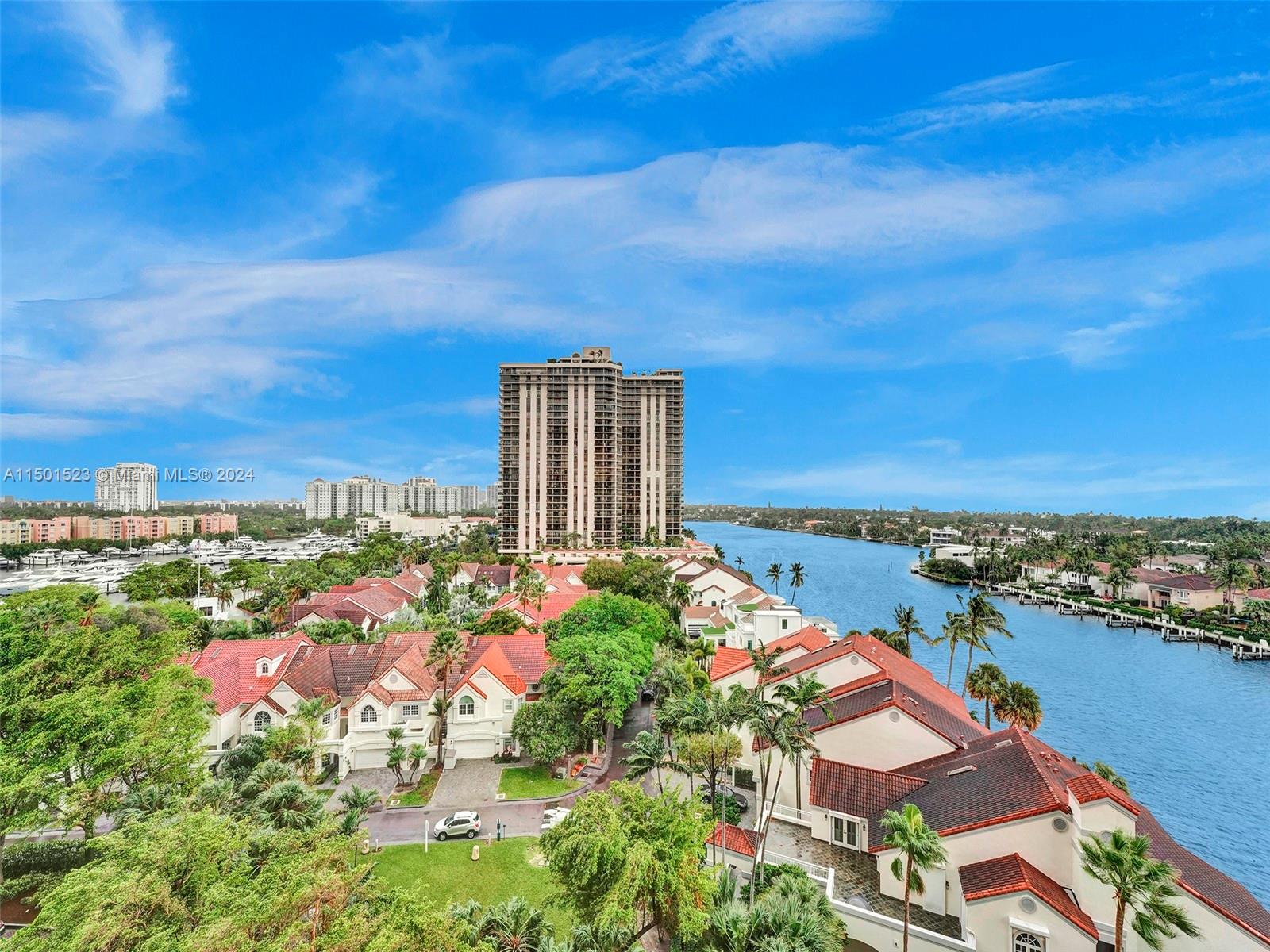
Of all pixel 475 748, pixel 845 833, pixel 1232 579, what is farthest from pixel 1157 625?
pixel 475 748

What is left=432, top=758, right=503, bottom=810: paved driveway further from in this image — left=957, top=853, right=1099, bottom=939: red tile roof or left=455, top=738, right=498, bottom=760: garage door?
left=957, top=853, right=1099, bottom=939: red tile roof

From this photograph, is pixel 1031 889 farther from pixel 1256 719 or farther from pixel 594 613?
pixel 1256 719

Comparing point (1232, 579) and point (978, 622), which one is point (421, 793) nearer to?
point (978, 622)

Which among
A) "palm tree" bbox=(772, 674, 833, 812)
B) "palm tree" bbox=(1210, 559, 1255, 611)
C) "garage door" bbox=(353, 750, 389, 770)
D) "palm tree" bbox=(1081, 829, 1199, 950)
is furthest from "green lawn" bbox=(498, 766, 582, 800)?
"palm tree" bbox=(1210, 559, 1255, 611)

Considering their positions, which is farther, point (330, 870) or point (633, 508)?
point (633, 508)

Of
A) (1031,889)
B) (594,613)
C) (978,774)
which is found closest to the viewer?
(1031,889)

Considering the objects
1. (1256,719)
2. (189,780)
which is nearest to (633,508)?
(1256,719)

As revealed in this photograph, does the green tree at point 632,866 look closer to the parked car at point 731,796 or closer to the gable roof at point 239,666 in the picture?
the parked car at point 731,796
